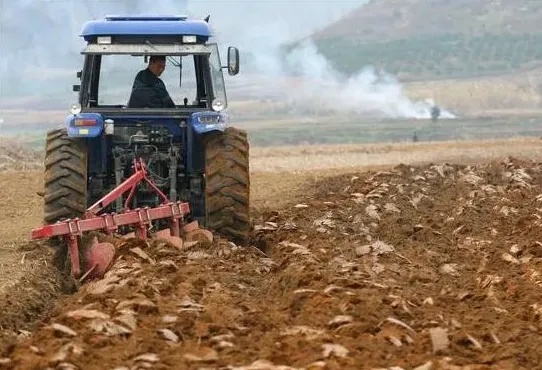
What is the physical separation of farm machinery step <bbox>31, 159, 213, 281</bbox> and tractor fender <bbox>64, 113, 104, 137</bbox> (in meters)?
0.46

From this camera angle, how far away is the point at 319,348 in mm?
7023

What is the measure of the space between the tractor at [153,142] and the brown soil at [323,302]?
0.68 metres

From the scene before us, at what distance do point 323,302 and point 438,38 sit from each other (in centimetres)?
10327

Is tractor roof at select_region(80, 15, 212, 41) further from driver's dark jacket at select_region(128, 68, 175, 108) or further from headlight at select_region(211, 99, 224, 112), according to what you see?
headlight at select_region(211, 99, 224, 112)

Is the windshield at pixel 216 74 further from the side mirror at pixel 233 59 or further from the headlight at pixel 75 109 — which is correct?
the headlight at pixel 75 109

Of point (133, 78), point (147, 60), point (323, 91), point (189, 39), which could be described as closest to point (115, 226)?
point (189, 39)

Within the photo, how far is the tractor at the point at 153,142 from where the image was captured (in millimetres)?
12094

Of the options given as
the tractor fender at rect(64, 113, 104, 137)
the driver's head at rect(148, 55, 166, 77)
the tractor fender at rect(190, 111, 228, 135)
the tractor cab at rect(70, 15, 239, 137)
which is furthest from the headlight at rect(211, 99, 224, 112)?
the tractor fender at rect(64, 113, 104, 137)

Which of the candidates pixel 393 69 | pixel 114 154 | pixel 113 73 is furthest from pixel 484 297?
pixel 393 69

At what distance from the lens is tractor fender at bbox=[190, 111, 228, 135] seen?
12.3m

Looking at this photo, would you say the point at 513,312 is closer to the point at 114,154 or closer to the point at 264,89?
the point at 114,154

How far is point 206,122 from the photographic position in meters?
12.3

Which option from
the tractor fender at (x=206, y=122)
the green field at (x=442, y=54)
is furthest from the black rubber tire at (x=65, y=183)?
the green field at (x=442, y=54)

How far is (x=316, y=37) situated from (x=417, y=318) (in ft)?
352
